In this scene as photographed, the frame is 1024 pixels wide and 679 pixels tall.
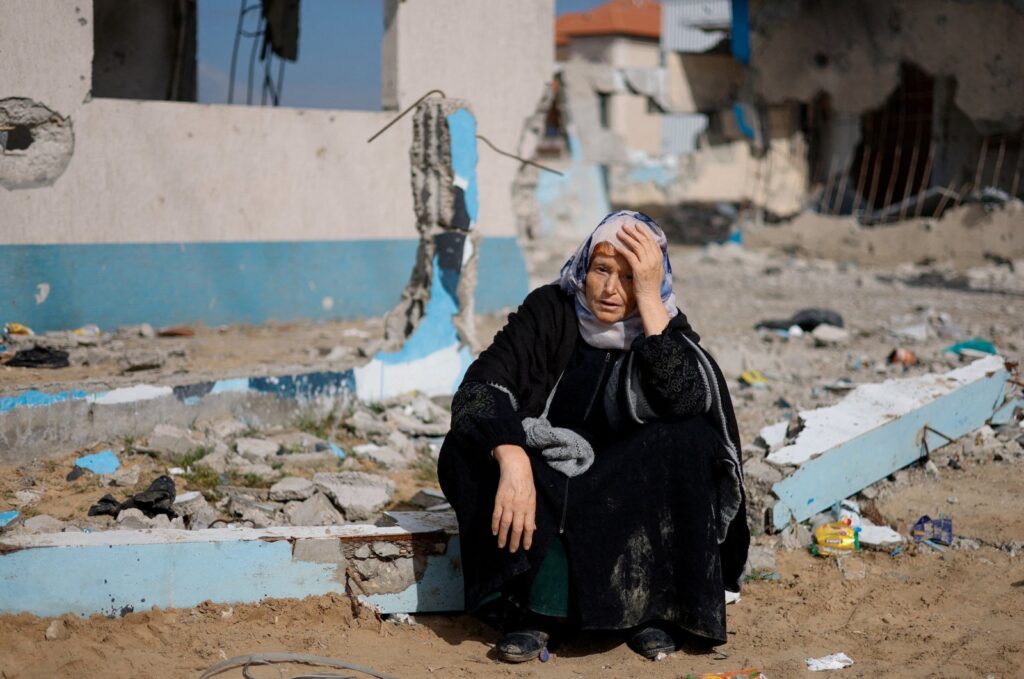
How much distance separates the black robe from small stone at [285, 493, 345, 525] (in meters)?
0.88

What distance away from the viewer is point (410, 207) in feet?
27.6

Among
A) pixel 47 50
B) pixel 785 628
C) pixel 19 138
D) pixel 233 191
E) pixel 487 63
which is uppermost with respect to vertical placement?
pixel 487 63

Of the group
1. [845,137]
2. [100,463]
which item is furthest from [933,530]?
[845,137]

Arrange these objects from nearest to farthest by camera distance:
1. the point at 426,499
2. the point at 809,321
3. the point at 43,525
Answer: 1. the point at 43,525
2. the point at 426,499
3. the point at 809,321

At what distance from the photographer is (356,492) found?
3979mm

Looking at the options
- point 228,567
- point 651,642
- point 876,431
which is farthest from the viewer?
point 876,431

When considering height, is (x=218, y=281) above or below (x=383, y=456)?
above

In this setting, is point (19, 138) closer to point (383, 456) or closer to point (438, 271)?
point (438, 271)

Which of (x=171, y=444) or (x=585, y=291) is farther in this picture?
(x=171, y=444)

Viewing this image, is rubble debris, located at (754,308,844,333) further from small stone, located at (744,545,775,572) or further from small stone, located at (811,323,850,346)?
small stone, located at (744,545,775,572)

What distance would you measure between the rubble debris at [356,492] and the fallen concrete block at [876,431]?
5.00 feet

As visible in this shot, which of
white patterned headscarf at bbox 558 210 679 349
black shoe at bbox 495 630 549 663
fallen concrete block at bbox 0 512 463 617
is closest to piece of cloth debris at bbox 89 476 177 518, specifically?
fallen concrete block at bbox 0 512 463 617

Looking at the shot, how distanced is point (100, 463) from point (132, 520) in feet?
2.90

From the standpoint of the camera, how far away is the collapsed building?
40.4 ft
